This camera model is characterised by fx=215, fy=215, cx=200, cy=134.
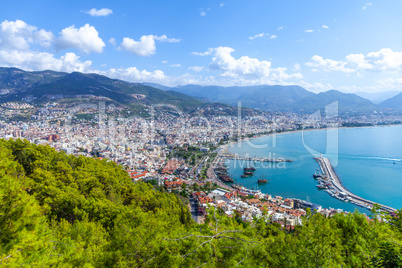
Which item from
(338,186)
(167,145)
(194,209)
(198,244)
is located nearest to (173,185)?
(194,209)

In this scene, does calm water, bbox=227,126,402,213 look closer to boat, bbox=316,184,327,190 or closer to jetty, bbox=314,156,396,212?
boat, bbox=316,184,327,190

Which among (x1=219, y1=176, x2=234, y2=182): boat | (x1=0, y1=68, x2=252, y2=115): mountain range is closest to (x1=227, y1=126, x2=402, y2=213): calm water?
(x1=219, y1=176, x2=234, y2=182): boat

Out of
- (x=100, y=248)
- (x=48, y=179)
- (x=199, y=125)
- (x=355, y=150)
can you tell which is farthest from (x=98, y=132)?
(x=355, y=150)

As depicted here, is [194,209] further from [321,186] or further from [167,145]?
[167,145]

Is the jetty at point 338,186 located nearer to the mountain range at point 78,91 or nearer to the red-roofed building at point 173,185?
the red-roofed building at point 173,185

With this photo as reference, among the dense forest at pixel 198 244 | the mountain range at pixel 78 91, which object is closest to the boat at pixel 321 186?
the dense forest at pixel 198 244

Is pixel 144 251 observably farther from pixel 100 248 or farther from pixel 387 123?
pixel 387 123

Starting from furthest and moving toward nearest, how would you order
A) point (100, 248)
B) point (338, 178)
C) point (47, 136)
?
point (47, 136) → point (338, 178) → point (100, 248)
